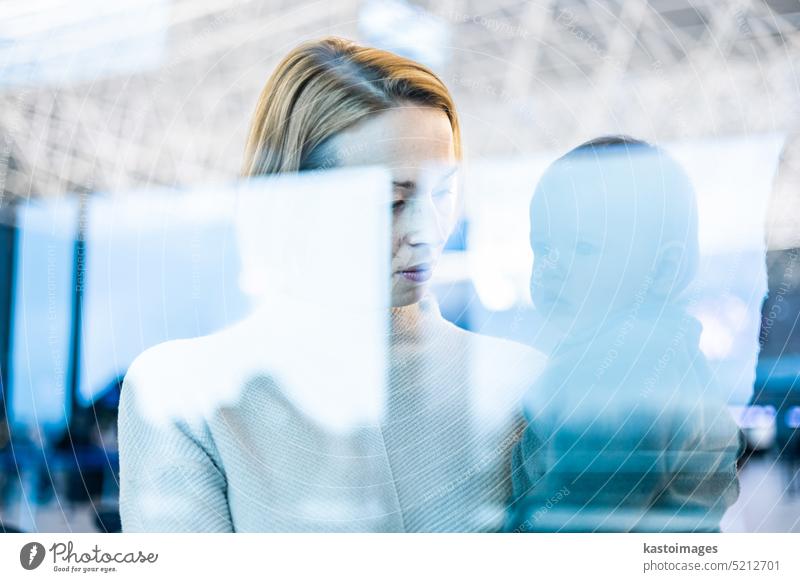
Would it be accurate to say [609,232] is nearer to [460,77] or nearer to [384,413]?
[460,77]

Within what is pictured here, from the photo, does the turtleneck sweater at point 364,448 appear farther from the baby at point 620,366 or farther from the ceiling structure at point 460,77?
the ceiling structure at point 460,77

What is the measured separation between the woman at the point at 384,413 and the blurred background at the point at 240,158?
0.14 ft

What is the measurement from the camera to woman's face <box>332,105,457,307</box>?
141 centimetres

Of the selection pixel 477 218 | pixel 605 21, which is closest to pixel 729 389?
pixel 477 218

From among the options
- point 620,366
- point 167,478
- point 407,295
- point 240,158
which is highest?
point 240,158

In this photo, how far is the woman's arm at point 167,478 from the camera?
1432mm

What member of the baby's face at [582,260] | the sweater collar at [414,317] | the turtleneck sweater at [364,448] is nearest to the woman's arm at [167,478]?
the turtleneck sweater at [364,448]

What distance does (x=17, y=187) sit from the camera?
1.53 metres

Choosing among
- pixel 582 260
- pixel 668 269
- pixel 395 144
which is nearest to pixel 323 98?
pixel 395 144

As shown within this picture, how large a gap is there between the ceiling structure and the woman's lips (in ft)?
0.62

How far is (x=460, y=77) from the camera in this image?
144cm

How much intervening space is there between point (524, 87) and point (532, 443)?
537 mm

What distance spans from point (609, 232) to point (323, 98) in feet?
1.55

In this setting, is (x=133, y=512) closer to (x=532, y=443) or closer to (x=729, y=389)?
(x=532, y=443)
